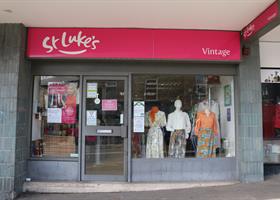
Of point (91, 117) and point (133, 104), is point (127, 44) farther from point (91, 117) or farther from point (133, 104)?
point (91, 117)

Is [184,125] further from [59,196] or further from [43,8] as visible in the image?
[43,8]

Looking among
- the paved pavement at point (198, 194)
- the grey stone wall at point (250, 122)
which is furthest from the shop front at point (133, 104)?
the paved pavement at point (198, 194)

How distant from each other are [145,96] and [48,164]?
2387mm

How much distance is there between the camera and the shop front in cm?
509

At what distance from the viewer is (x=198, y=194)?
15.3 ft

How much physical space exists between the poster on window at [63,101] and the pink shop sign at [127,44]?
0.78m

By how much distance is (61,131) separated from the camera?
5539 millimetres

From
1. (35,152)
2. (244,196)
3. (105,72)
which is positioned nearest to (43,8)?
(105,72)

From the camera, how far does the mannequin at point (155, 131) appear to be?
5516 mm

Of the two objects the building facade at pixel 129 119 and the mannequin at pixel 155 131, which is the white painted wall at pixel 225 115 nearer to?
the building facade at pixel 129 119

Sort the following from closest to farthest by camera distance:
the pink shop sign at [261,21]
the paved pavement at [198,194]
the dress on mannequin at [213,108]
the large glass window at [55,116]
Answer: the pink shop sign at [261,21] < the paved pavement at [198,194] < the large glass window at [55,116] < the dress on mannequin at [213,108]

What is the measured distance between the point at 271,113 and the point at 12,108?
5.54m

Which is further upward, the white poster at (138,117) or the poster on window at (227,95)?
the poster on window at (227,95)

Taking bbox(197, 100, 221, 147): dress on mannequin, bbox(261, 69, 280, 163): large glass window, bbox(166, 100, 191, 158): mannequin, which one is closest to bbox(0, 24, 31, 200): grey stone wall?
bbox(166, 100, 191, 158): mannequin
